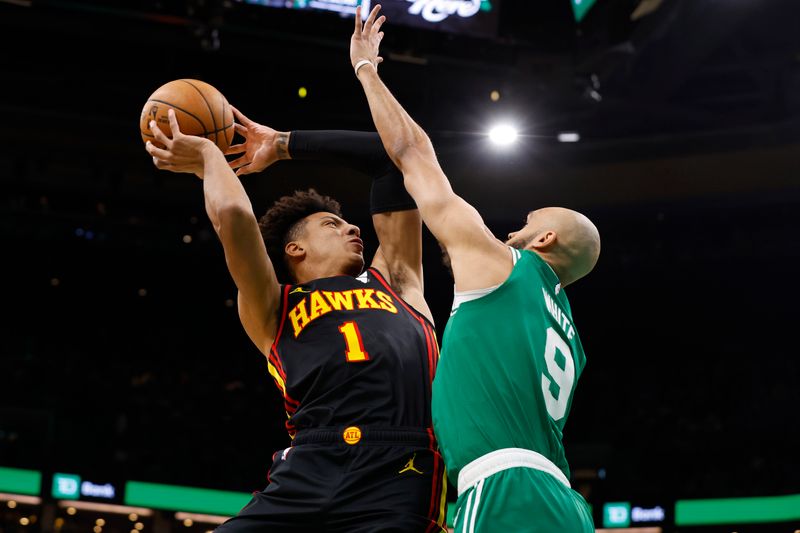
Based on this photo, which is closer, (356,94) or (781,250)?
(356,94)

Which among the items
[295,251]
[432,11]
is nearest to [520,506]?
[295,251]

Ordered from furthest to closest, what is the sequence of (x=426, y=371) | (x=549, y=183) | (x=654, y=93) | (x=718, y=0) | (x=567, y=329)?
(x=549, y=183)
(x=654, y=93)
(x=718, y=0)
(x=426, y=371)
(x=567, y=329)

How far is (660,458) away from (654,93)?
6.00 meters

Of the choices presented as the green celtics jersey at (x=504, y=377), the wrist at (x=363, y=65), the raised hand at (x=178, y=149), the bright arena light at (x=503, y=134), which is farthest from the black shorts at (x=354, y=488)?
the bright arena light at (x=503, y=134)

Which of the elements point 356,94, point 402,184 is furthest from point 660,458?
point 402,184

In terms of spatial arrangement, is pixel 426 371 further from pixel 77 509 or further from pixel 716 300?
pixel 716 300

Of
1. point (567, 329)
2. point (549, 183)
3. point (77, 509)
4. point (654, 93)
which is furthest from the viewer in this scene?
point (77, 509)

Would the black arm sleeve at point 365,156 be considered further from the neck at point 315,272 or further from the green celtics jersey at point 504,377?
the green celtics jersey at point 504,377

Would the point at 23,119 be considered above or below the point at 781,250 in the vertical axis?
above

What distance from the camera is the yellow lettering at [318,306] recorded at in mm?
3533

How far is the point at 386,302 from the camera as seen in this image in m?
3.66

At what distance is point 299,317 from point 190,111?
0.95m

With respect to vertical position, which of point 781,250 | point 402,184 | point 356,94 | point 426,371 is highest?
point 356,94

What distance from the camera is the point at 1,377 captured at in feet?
51.5
